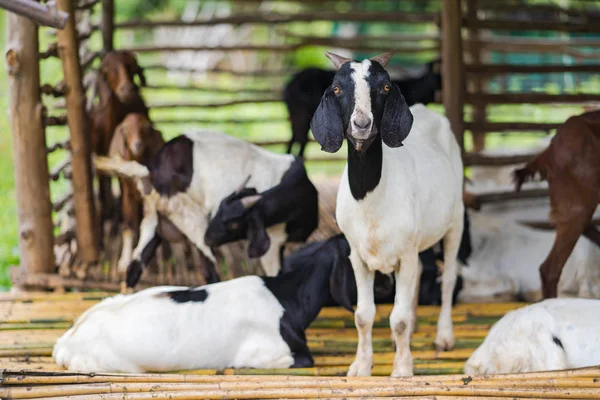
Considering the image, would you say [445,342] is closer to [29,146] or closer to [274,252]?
[274,252]

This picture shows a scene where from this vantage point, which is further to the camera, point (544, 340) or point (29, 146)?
point (29, 146)

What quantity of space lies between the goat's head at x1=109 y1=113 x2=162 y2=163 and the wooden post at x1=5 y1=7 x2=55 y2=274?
0.56 meters

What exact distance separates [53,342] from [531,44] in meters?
8.52

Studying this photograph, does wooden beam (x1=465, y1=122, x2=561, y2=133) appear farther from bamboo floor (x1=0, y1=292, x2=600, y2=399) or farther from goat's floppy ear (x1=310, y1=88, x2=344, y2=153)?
goat's floppy ear (x1=310, y1=88, x2=344, y2=153)

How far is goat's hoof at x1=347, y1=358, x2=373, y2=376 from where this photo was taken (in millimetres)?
4857

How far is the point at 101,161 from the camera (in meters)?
6.16

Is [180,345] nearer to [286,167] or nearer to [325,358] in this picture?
[325,358]

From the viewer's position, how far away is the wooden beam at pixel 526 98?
808cm

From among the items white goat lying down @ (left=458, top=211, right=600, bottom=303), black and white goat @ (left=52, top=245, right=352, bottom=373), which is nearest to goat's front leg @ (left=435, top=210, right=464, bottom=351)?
black and white goat @ (left=52, top=245, right=352, bottom=373)

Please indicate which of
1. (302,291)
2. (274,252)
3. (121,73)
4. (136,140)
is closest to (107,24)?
(121,73)

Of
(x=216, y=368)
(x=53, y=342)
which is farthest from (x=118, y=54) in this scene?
(x=216, y=368)

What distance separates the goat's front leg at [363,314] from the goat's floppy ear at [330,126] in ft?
2.56

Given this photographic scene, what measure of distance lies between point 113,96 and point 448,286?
10.2ft

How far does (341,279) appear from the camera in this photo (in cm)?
536
